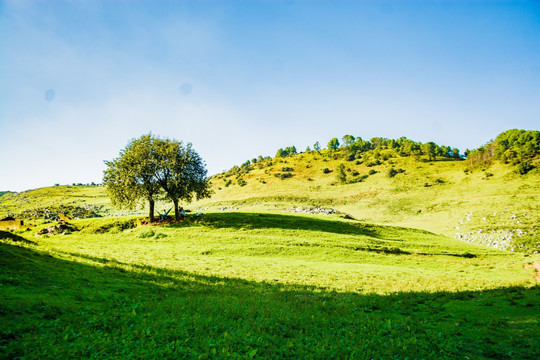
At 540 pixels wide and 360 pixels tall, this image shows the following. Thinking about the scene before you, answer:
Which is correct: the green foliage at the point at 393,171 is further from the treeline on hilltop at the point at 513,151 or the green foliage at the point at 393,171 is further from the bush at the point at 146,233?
the bush at the point at 146,233

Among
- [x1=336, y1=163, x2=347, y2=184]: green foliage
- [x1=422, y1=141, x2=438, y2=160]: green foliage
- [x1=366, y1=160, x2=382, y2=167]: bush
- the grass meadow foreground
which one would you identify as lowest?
the grass meadow foreground

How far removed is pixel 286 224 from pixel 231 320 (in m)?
39.4

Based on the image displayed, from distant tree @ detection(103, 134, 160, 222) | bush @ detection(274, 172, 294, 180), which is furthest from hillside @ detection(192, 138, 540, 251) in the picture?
distant tree @ detection(103, 134, 160, 222)

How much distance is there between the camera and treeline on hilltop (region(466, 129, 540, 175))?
10112cm

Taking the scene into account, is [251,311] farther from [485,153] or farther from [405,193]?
[485,153]

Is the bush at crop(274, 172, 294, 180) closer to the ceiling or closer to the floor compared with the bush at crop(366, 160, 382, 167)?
closer to the floor

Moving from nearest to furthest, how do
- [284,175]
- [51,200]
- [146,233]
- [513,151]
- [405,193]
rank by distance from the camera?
[146,233] → [405,193] → [513,151] → [51,200] → [284,175]

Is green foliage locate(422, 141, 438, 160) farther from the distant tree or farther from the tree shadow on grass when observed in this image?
the tree shadow on grass

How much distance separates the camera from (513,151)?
→ 110 m

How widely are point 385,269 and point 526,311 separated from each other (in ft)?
54.4

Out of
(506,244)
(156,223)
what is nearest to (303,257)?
(156,223)

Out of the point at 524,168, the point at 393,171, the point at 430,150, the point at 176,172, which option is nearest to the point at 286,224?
the point at 176,172

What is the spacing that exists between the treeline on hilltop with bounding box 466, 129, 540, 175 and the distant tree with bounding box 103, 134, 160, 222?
120317mm

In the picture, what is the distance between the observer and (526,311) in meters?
12.0
